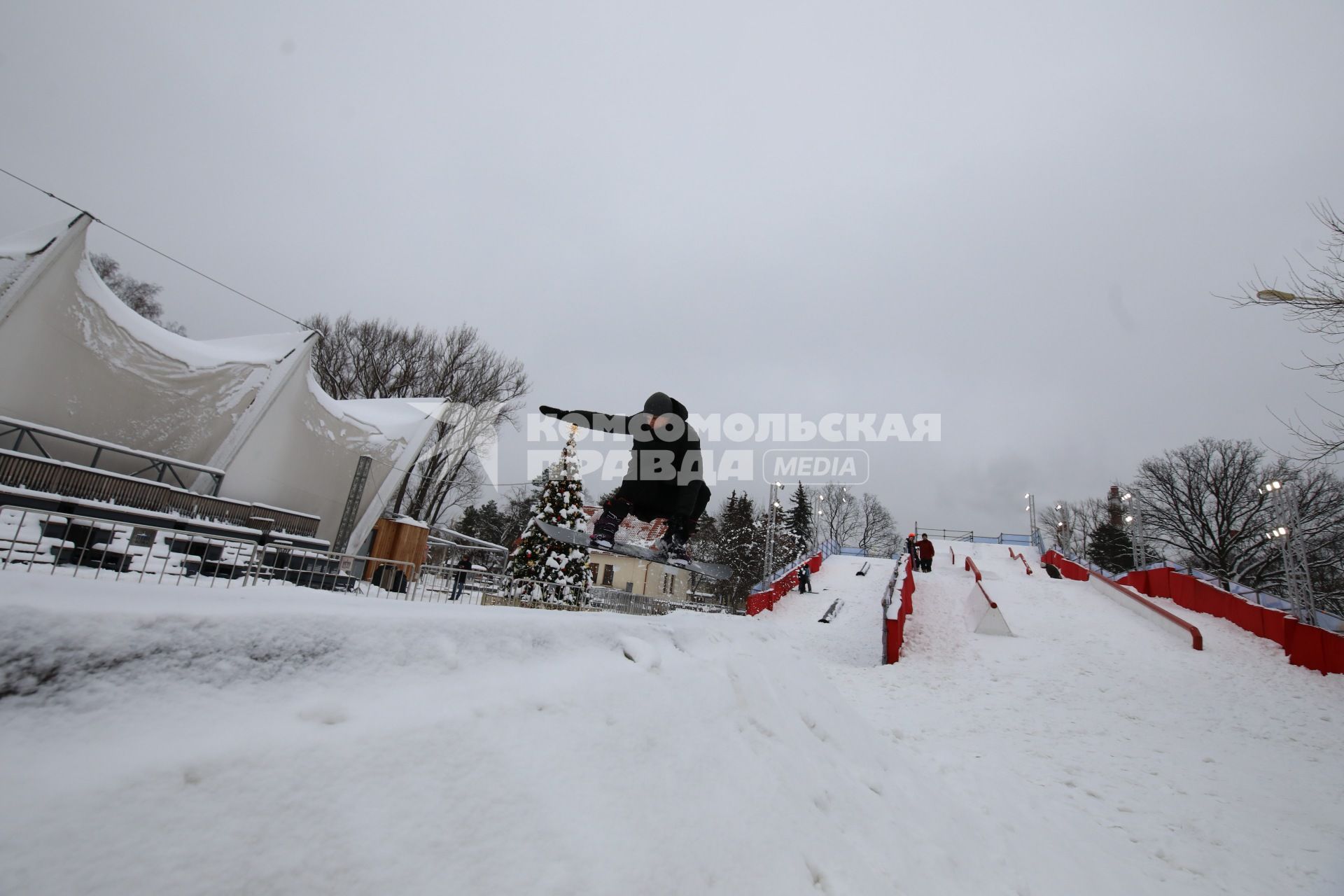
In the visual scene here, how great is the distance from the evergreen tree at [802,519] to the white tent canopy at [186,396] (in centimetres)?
4561

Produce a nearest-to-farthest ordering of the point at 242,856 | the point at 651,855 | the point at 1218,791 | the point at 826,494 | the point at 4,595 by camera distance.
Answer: the point at 242,856
the point at 4,595
the point at 651,855
the point at 1218,791
the point at 826,494

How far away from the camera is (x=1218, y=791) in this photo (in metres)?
6.01

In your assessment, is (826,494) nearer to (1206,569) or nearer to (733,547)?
(733,547)

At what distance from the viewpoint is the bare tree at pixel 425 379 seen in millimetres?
25891

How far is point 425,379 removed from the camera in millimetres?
26672

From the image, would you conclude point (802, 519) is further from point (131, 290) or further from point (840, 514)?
point (131, 290)

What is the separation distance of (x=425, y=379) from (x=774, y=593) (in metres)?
19.5

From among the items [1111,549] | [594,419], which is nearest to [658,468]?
[594,419]

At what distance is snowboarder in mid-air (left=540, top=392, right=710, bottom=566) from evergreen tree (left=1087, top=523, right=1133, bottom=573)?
50518 millimetres

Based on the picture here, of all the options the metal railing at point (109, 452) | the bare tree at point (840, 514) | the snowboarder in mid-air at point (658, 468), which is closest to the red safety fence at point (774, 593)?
the snowboarder in mid-air at point (658, 468)

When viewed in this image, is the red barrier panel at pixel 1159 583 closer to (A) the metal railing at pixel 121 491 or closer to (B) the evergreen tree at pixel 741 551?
(B) the evergreen tree at pixel 741 551

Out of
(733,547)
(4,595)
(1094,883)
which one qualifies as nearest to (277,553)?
(4,595)

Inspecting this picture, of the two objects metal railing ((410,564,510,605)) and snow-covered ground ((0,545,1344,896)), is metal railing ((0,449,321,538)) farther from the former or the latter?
snow-covered ground ((0,545,1344,896))

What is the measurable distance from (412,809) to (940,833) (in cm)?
355
